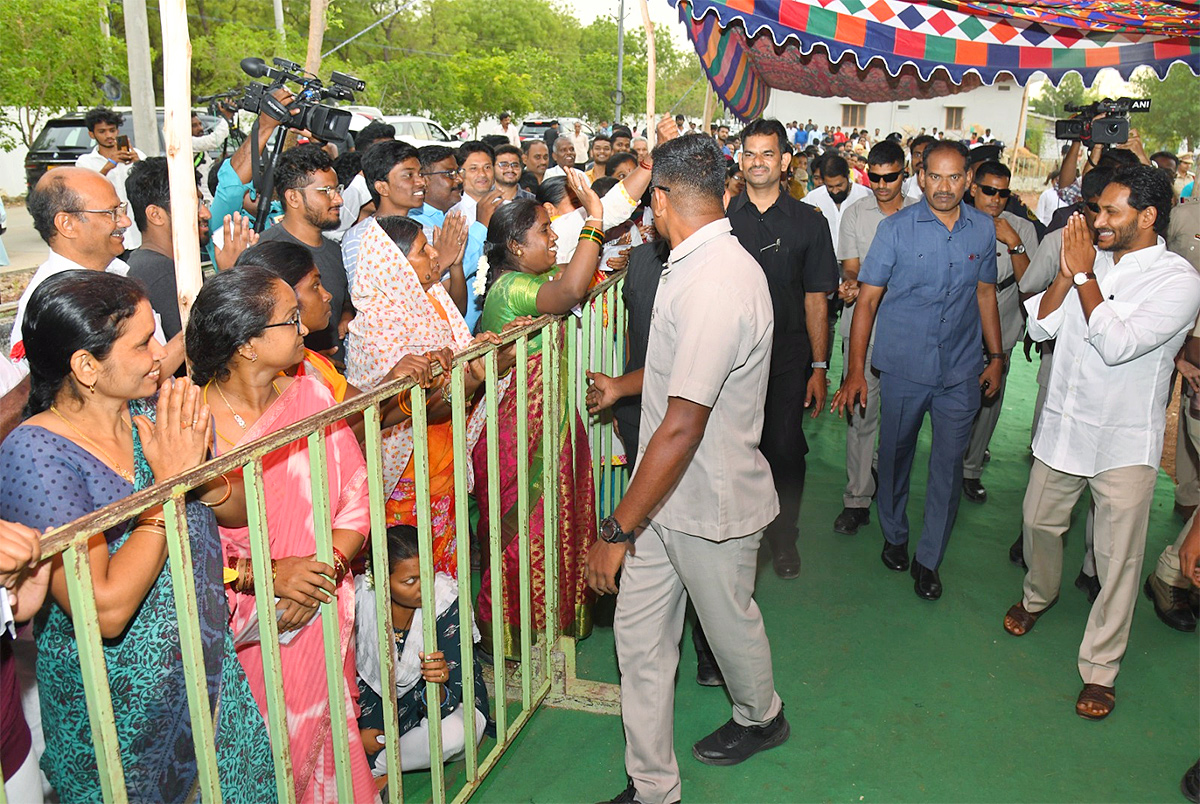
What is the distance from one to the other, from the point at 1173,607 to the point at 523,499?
114 inches

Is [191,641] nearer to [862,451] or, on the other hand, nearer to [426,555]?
[426,555]

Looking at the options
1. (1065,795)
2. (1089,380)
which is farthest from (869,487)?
(1065,795)

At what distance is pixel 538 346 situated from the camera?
10.4 ft

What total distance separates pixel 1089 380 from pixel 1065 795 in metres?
1.47

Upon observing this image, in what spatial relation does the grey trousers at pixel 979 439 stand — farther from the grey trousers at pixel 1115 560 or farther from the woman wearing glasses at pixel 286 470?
the woman wearing glasses at pixel 286 470

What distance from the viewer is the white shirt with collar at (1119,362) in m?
3.29

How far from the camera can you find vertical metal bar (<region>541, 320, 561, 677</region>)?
10.2 feet

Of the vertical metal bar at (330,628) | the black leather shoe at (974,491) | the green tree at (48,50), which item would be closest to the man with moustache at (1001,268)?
the black leather shoe at (974,491)

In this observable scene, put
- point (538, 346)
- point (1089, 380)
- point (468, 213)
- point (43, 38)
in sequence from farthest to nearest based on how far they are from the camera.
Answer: point (43, 38) < point (468, 213) < point (1089, 380) < point (538, 346)

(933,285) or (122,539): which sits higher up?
(933,285)

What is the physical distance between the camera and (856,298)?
191 inches

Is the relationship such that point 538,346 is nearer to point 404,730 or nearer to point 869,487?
point 404,730

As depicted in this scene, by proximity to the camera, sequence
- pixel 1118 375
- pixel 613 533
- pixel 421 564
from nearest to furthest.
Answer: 1. pixel 421 564
2. pixel 613 533
3. pixel 1118 375

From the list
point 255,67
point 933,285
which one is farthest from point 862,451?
point 255,67
